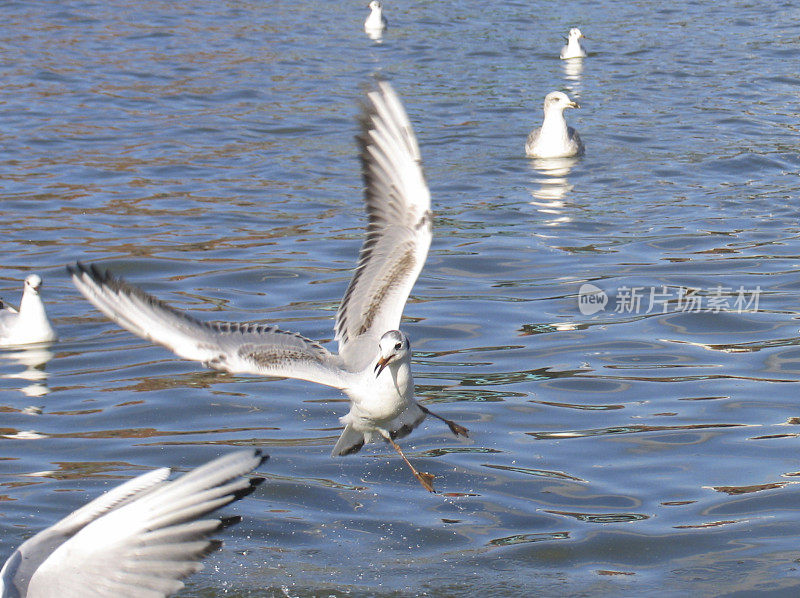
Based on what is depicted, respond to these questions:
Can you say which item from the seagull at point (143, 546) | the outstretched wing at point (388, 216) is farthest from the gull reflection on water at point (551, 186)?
the seagull at point (143, 546)

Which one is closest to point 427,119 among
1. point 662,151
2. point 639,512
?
point 662,151

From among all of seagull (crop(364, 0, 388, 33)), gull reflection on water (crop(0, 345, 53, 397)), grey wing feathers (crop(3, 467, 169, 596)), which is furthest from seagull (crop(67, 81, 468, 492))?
seagull (crop(364, 0, 388, 33))

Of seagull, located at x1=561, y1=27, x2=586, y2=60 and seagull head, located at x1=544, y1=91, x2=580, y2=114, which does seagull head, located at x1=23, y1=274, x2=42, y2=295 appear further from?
seagull, located at x1=561, y1=27, x2=586, y2=60

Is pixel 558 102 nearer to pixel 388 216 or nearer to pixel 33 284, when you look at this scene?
pixel 33 284

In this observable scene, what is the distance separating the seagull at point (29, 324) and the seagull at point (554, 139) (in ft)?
23.8

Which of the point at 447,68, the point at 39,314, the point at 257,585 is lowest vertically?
the point at 257,585

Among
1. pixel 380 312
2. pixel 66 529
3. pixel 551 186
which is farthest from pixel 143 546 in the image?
pixel 551 186

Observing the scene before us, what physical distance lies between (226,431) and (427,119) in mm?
9696

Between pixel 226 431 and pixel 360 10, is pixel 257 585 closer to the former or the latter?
pixel 226 431

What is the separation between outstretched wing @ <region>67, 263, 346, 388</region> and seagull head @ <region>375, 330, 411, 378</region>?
27 centimetres

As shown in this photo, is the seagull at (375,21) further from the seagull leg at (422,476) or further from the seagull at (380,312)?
the seagull leg at (422,476)

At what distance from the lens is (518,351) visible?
9.79 metres

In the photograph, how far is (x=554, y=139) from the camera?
51.2 feet

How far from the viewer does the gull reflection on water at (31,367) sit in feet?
31.1
